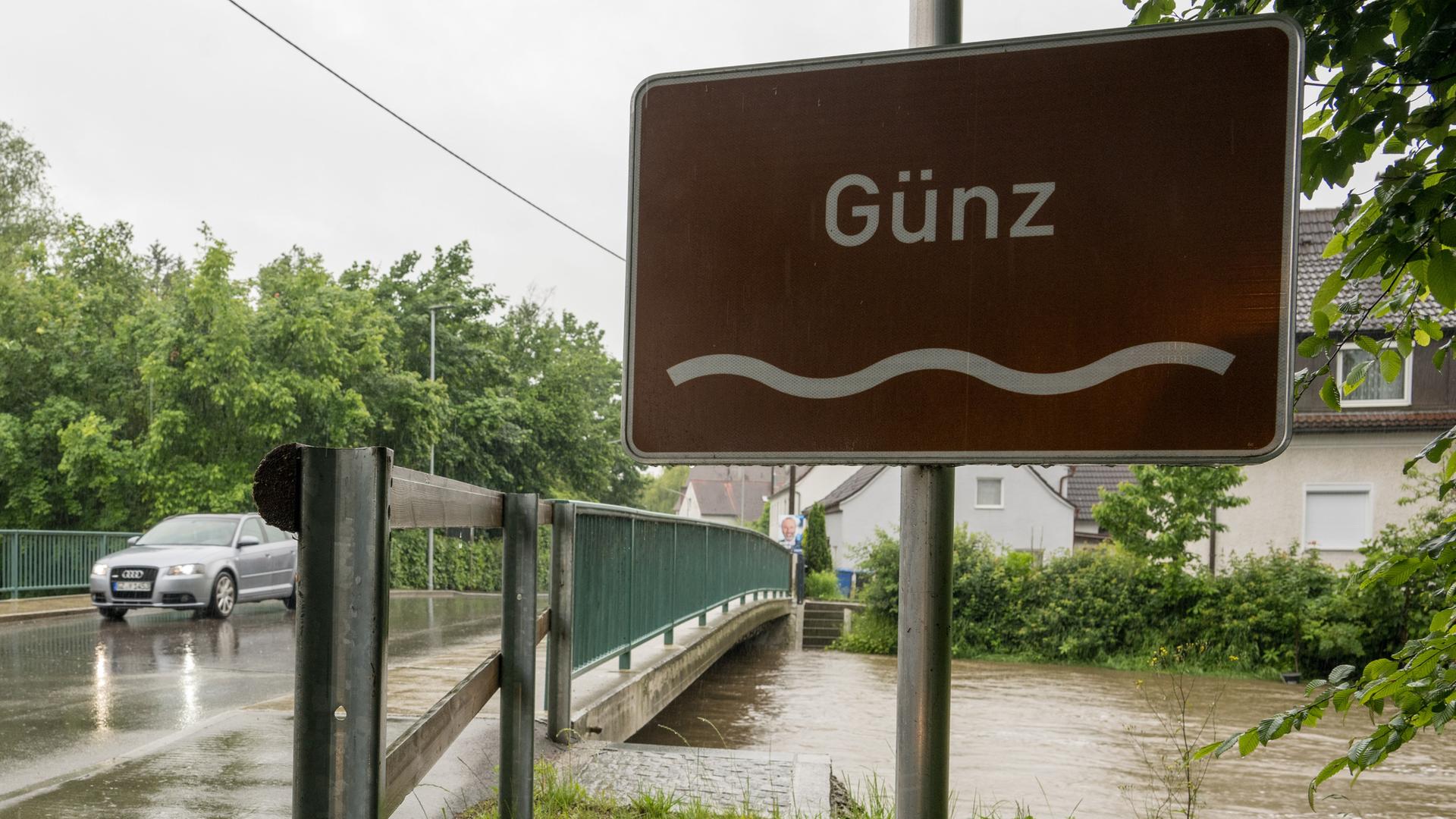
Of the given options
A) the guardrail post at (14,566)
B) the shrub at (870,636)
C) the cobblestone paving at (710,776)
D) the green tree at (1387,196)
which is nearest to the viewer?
the green tree at (1387,196)

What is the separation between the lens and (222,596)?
15234 millimetres

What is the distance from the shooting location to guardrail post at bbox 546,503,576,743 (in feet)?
19.5

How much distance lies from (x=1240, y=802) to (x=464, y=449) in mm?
30452

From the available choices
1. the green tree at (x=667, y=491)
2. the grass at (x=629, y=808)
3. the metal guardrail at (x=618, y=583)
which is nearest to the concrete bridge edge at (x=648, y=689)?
the metal guardrail at (x=618, y=583)

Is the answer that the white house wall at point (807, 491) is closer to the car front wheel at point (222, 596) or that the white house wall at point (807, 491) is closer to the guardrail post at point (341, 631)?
the car front wheel at point (222, 596)

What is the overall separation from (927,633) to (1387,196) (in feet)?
5.67

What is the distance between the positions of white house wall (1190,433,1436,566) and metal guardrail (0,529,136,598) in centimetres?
2288

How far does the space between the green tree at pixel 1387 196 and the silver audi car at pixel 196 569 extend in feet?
48.3

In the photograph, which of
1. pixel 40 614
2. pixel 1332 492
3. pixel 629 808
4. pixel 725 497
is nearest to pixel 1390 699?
A: pixel 629 808

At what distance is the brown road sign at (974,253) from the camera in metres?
1.37

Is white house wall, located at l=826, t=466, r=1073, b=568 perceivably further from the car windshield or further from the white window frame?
the car windshield

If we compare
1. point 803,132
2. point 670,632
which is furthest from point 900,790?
point 670,632

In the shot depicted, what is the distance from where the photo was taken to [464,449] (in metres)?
37.3

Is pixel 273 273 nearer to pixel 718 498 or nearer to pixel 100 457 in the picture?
pixel 100 457
